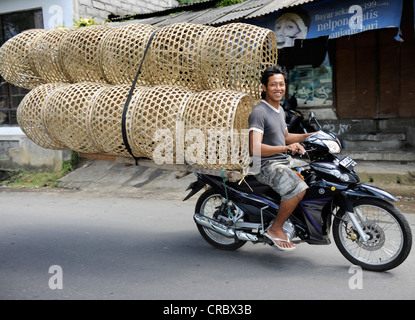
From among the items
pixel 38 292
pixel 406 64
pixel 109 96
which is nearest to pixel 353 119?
pixel 406 64

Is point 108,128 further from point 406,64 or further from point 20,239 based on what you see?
point 406,64

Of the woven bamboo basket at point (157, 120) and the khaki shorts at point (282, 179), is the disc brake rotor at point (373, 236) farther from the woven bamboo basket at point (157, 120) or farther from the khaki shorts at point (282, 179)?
the woven bamboo basket at point (157, 120)

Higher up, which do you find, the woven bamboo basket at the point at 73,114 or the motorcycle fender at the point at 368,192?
the woven bamboo basket at the point at 73,114

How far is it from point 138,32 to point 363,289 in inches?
111

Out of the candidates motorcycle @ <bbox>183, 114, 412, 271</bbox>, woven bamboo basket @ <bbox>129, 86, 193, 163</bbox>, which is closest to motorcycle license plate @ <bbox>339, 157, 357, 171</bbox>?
motorcycle @ <bbox>183, 114, 412, 271</bbox>

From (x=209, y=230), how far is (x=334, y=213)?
1.26 meters

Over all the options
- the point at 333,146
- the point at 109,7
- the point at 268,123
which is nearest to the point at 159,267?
the point at 268,123

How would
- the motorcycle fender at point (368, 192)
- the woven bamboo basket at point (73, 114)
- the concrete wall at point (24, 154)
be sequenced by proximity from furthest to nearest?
1. the concrete wall at point (24, 154)
2. the woven bamboo basket at point (73, 114)
3. the motorcycle fender at point (368, 192)

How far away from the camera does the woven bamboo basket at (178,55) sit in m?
3.44

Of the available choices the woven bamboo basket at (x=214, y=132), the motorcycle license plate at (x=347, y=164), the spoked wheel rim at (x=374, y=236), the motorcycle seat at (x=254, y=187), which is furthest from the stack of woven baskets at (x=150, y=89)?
the spoked wheel rim at (x=374, y=236)

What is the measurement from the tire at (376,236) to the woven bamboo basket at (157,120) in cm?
152

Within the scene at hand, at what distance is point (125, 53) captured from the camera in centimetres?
360

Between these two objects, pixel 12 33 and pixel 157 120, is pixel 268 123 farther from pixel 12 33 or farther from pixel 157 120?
pixel 12 33

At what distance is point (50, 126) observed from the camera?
12.2ft
